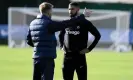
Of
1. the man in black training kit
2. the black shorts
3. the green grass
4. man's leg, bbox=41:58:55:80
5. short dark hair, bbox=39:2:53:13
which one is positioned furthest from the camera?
the green grass

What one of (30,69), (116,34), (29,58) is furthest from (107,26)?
(30,69)

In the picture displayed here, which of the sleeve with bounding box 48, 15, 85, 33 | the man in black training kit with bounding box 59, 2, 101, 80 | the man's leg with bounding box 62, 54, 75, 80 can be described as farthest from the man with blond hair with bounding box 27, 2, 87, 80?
the man's leg with bounding box 62, 54, 75, 80

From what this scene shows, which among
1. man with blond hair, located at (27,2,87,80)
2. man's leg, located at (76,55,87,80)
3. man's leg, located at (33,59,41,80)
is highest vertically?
man with blond hair, located at (27,2,87,80)

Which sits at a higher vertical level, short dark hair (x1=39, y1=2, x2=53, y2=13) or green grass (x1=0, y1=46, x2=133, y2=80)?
short dark hair (x1=39, y1=2, x2=53, y2=13)

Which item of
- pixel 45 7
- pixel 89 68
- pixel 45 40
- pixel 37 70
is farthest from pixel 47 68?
pixel 89 68

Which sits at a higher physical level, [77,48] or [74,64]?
[77,48]

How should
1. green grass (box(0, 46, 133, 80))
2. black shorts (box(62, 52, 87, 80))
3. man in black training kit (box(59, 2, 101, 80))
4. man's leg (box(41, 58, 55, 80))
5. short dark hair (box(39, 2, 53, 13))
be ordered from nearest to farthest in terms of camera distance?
short dark hair (box(39, 2, 53, 13))
man's leg (box(41, 58, 55, 80))
man in black training kit (box(59, 2, 101, 80))
black shorts (box(62, 52, 87, 80))
green grass (box(0, 46, 133, 80))

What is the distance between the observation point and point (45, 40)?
27.9 feet

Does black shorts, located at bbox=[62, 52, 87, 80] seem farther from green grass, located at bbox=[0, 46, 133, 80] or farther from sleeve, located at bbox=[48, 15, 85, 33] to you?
green grass, located at bbox=[0, 46, 133, 80]

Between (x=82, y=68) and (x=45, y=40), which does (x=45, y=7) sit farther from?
(x=82, y=68)

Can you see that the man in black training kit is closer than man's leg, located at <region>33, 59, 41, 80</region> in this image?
No

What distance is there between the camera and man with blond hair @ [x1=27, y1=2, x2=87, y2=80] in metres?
8.45

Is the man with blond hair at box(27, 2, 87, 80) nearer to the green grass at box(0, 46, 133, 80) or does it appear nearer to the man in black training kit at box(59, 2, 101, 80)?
the man in black training kit at box(59, 2, 101, 80)

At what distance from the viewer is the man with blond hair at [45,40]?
845cm
